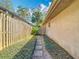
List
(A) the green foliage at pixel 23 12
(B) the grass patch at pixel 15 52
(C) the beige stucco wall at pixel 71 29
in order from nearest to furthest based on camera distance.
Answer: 1. (C) the beige stucco wall at pixel 71 29
2. (B) the grass patch at pixel 15 52
3. (A) the green foliage at pixel 23 12

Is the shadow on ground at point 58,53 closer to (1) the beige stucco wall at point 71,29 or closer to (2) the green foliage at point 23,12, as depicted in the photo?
(1) the beige stucco wall at point 71,29

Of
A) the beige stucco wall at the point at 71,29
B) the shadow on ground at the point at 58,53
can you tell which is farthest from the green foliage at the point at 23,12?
the beige stucco wall at the point at 71,29

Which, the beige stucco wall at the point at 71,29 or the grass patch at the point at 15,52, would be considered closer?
the beige stucco wall at the point at 71,29

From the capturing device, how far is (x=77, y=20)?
5.38 m

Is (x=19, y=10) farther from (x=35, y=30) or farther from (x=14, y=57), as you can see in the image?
(x=14, y=57)

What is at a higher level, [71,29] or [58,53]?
[71,29]

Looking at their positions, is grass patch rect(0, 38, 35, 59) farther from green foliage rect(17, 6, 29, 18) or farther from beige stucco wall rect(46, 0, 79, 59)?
green foliage rect(17, 6, 29, 18)

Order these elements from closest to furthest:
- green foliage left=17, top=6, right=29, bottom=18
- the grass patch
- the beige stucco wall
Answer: the beige stucco wall < the grass patch < green foliage left=17, top=6, right=29, bottom=18

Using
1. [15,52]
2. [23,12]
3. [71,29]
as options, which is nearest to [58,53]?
[71,29]

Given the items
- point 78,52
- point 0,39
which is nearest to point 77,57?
point 78,52

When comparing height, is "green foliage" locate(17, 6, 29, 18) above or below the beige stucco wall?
above

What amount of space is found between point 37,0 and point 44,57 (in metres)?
64.4

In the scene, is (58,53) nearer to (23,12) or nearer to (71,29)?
(71,29)

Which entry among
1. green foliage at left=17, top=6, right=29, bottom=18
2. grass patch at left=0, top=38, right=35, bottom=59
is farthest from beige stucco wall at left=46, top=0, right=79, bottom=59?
green foliage at left=17, top=6, right=29, bottom=18
